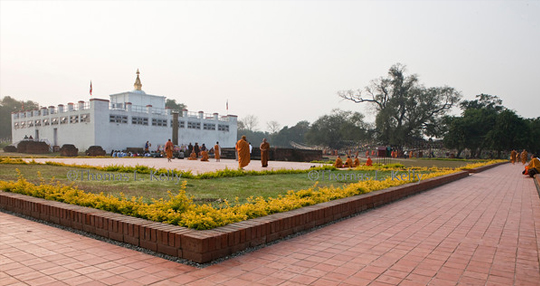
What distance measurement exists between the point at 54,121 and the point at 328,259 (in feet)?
143

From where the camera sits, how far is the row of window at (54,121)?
35.4 m

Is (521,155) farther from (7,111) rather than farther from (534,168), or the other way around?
(7,111)

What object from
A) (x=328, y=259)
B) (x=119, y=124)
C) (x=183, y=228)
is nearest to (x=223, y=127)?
(x=119, y=124)

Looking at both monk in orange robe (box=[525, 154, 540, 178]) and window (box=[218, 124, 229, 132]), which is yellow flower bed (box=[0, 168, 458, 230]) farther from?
window (box=[218, 124, 229, 132])

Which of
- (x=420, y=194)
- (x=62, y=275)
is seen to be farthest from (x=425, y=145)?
(x=62, y=275)

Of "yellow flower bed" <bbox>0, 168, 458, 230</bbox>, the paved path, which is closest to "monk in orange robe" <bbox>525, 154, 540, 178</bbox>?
the paved path

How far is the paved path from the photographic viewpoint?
2621 millimetres

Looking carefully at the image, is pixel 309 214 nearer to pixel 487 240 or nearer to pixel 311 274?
pixel 311 274

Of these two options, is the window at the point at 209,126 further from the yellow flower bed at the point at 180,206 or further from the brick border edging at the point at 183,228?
the brick border edging at the point at 183,228

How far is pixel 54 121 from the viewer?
1555 inches

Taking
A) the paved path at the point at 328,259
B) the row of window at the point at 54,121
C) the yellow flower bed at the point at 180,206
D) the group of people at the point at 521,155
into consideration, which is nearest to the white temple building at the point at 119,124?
the row of window at the point at 54,121

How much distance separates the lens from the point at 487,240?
392 centimetres

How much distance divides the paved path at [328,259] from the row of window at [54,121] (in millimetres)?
34303

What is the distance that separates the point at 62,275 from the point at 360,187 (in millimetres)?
4513
